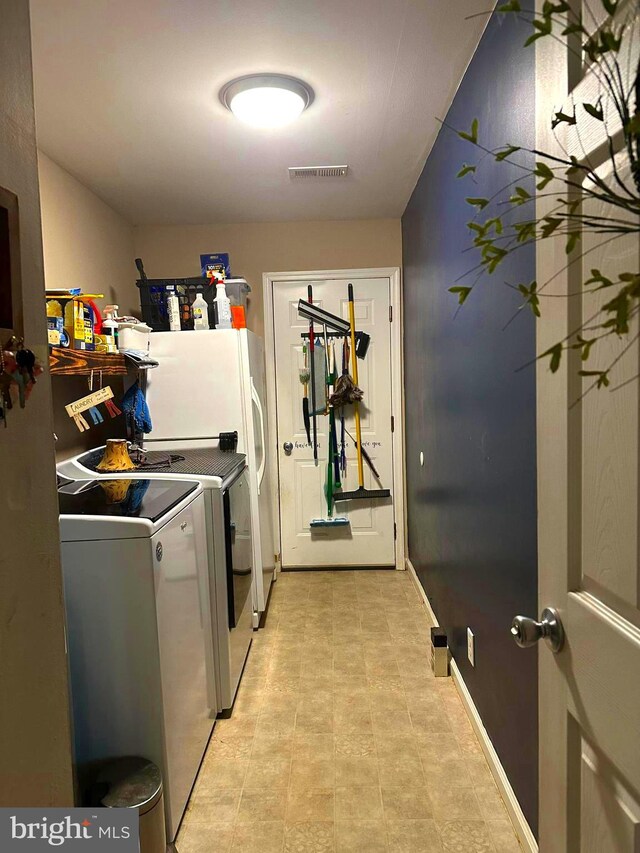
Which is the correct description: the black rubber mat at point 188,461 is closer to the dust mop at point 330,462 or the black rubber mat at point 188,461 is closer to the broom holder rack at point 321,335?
the dust mop at point 330,462

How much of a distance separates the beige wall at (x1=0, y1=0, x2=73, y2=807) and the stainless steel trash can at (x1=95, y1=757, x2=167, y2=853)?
1.64ft

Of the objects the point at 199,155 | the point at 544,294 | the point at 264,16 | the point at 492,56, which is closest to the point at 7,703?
the point at 544,294

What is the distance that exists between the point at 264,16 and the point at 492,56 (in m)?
0.72

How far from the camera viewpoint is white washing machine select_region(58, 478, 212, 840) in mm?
1615

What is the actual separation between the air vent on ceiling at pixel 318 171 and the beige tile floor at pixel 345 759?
2.52m

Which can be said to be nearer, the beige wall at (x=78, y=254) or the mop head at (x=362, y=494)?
the beige wall at (x=78, y=254)

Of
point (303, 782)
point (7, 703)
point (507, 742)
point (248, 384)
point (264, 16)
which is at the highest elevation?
point (264, 16)

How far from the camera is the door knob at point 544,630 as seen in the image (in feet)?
2.98

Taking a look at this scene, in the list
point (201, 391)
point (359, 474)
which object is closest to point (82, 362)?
point (201, 391)

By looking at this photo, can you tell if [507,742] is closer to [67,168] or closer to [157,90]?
[157,90]

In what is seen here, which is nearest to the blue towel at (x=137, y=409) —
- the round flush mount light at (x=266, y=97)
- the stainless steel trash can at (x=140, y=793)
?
the round flush mount light at (x=266, y=97)

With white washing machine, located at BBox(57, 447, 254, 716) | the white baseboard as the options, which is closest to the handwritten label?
white washing machine, located at BBox(57, 447, 254, 716)

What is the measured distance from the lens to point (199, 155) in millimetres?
2756

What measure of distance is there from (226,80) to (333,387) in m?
2.22
